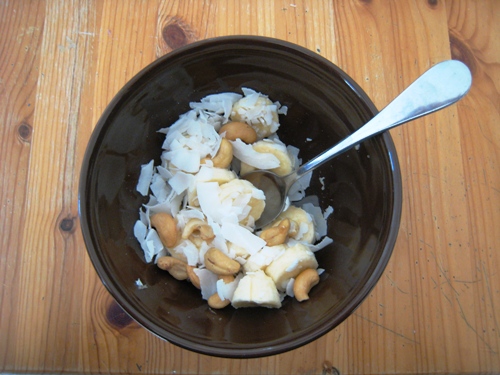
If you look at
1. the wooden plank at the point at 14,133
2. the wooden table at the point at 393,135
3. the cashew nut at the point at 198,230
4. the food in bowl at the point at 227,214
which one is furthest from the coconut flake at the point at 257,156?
the wooden plank at the point at 14,133

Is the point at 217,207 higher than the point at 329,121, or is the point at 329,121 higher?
the point at 329,121

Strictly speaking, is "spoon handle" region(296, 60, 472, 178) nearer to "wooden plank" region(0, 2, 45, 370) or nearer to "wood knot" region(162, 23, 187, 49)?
"wood knot" region(162, 23, 187, 49)

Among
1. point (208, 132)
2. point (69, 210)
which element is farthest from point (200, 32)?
point (69, 210)

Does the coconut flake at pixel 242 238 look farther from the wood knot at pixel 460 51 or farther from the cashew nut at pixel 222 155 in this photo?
the wood knot at pixel 460 51

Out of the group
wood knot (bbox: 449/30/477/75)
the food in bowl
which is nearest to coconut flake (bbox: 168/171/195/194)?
the food in bowl

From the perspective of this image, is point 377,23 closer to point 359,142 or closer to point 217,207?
point 359,142

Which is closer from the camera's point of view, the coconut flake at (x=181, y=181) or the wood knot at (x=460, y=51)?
the coconut flake at (x=181, y=181)
